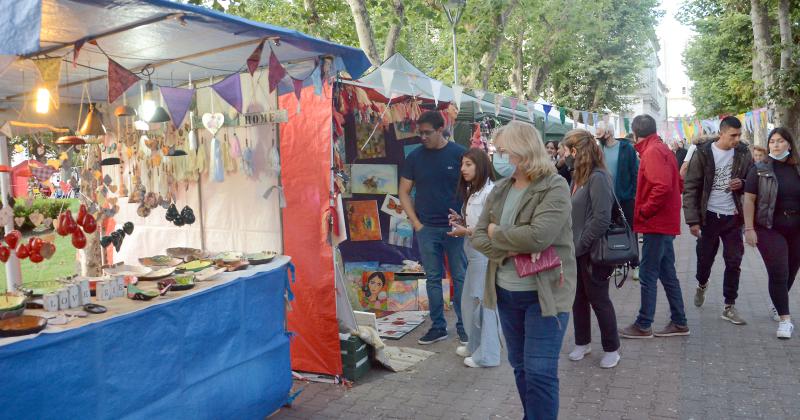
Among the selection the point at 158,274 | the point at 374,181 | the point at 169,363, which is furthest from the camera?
the point at 374,181

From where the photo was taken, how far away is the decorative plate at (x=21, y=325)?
2568mm

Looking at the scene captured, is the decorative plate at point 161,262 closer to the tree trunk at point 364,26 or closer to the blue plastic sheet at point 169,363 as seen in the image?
the blue plastic sheet at point 169,363

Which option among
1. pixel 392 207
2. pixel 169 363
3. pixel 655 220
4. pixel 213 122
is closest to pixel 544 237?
pixel 169 363

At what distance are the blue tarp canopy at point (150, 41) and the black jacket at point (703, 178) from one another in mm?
3142

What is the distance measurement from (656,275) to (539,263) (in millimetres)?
2568

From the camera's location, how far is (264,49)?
424cm

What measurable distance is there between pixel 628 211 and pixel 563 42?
18.7 meters

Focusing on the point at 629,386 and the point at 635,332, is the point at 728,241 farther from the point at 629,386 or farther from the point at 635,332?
the point at 629,386

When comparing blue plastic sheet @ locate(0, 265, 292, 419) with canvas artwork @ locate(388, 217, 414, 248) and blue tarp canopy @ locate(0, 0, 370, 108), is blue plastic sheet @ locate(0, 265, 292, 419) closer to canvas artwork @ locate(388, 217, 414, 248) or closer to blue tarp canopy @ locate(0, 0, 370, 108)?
blue tarp canopy @ locate(0, 0, 370, 108)

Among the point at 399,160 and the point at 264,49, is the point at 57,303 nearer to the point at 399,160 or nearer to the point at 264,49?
the point at 264,49

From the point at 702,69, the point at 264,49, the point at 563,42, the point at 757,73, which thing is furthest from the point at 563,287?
the point at 702,69

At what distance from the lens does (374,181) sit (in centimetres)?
678

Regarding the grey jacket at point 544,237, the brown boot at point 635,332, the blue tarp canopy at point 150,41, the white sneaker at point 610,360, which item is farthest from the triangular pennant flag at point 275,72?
the brown boot at point 635,332

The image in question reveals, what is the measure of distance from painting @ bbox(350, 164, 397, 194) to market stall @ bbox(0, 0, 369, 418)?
1.97 m
